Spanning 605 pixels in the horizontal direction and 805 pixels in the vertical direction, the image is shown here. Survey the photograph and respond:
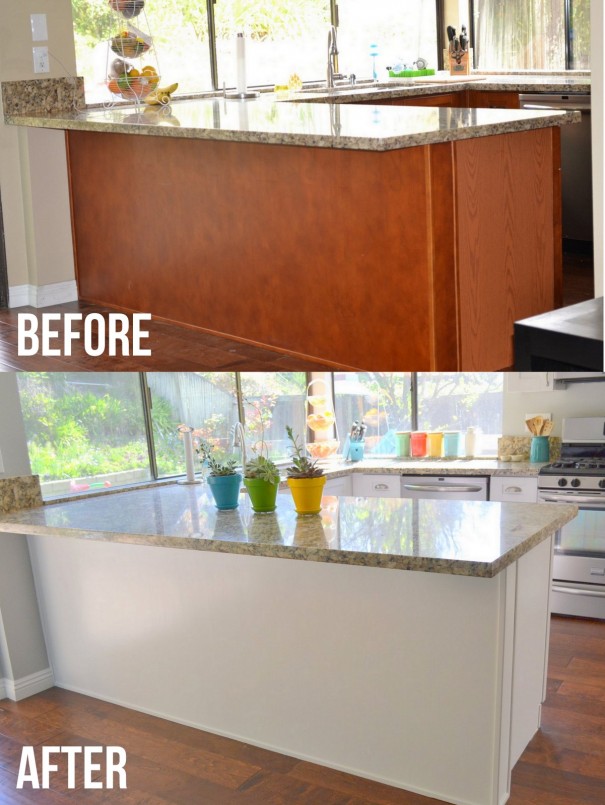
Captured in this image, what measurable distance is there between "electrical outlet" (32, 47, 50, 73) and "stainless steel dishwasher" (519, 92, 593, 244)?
9.21 feet

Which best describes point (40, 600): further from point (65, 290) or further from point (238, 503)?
point (65, 290)

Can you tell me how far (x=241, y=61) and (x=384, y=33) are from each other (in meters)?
2.43

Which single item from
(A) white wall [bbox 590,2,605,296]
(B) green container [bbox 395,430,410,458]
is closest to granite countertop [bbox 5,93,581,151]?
(A) white wall [bbox 590,2,605,296]

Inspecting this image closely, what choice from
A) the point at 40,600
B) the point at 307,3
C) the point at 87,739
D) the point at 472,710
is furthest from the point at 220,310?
the point at 307,3

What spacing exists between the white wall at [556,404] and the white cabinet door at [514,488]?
0.54m

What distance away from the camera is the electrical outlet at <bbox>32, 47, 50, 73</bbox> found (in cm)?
479

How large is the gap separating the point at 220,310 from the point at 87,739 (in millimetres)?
1974

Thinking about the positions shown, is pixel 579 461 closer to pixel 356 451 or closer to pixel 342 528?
pixel 356 451

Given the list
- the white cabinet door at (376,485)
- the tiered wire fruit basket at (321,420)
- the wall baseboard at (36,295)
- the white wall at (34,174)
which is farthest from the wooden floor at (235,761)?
the tiered wire fruit basket at (321,420)

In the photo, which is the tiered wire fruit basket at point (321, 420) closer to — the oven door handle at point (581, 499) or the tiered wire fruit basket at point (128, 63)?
the oven door handle at point (581, 499)

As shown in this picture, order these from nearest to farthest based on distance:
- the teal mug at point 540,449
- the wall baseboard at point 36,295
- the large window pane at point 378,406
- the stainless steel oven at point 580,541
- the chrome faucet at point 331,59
Answer: the stainless steel oven at point 580,541 < the wall baseboard at point 36,295 < the teal mug at point 540,449 < the chrome faucet at point 331,59 < the large window pane at point 378,406

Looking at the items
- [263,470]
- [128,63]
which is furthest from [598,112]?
[128,63]

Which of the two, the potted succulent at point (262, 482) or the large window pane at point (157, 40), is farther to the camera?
the large window pane at point (157, 40)

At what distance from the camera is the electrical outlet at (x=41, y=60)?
4.79 meters
